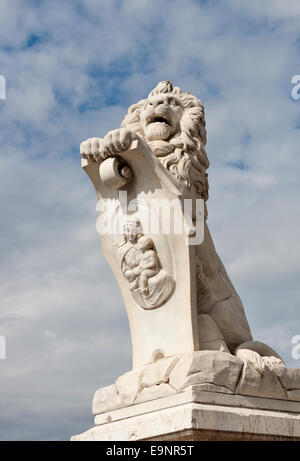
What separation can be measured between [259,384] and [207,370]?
1.73 ft

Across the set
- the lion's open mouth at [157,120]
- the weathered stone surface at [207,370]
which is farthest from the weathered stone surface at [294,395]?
the lion's open mouth at [157,120]

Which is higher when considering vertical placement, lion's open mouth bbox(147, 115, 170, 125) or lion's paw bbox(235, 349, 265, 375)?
lion's open mouth bbox(147, 115, 170, 125)

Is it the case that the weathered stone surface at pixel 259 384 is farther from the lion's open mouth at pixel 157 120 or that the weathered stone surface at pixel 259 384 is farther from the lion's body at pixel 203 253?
the lion's open mouth at pixel 157 120

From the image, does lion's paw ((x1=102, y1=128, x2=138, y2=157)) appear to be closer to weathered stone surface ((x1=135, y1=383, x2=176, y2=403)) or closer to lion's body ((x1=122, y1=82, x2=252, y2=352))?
lion's body ((x1=122, y1=82, x2=252, y2=352))

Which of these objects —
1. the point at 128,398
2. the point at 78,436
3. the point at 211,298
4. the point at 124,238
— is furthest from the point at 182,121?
the point at 78,436

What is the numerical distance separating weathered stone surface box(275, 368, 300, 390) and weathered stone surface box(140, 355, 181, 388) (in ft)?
3.04

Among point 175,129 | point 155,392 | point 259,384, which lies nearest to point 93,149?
point 175,129

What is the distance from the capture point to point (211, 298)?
21.6 ft

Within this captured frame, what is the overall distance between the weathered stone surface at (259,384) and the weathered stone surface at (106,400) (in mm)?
1129

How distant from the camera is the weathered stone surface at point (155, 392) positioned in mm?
5832

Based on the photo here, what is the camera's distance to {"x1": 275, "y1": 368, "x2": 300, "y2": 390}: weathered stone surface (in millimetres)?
6152

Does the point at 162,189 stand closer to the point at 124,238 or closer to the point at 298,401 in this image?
the point at 124,238

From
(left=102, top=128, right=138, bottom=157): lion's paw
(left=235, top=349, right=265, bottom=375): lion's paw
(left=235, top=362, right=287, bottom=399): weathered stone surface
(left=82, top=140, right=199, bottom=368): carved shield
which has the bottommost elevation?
(left=235, top=362, right=287, bottom=399): weathered stone surface

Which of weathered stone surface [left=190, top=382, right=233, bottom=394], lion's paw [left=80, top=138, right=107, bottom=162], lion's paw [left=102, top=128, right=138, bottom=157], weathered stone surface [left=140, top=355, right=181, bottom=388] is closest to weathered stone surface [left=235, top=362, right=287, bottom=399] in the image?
weathered stone surface [left=190, top=382, right=233, bottom=394]
